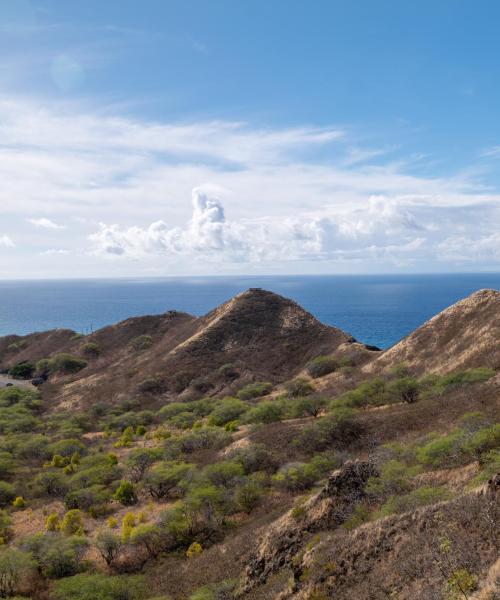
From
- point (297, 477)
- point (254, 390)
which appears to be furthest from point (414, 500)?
point (254, 390)

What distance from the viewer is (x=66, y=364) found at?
304 feet

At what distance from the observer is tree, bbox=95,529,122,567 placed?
2428 centimetres

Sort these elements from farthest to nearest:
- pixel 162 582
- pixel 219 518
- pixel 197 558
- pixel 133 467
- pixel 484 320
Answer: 1. pixel 484 320
2. pixel 133 467
3. pixel 219 518
4. pixel 197 558
5. pixel 162 582

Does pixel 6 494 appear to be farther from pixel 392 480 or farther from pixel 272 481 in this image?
pixel 392 480

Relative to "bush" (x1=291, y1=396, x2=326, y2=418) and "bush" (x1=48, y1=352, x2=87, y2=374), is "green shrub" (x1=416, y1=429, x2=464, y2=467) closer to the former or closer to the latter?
"bush" (x1=291, y1=396, x2=326, y2=418)

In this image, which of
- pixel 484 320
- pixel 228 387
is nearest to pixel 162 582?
pixel 228 387

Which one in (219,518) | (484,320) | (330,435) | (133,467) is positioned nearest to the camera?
(219,518)

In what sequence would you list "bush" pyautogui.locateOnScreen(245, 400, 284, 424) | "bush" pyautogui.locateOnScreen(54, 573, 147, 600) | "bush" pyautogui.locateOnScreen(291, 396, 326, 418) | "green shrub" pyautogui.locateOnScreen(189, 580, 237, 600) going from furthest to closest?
"bush" pyautogui.locateOnScreen(245, 400, 284, 424), "bush" pyautogui.locateOnScreen(291, 396, 326, 418), "bush" pyautogui.locateOnScreen(54, 573, 147, 600), "green shrub" pyautogui.locateOnScreen(189, 580, 237, 600)

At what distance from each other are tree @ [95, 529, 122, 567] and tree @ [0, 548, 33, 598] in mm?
3661

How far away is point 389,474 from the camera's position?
21875mm

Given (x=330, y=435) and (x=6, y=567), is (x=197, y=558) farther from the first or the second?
(x=330, y=435)

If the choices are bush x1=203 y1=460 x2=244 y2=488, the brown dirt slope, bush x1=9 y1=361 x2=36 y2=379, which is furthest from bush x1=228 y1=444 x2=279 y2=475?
bush x1=9 y1=361 x2=36 y2=379

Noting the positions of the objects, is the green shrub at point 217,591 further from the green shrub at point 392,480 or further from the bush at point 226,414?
the bush at point 226,414

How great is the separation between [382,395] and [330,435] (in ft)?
40.4
